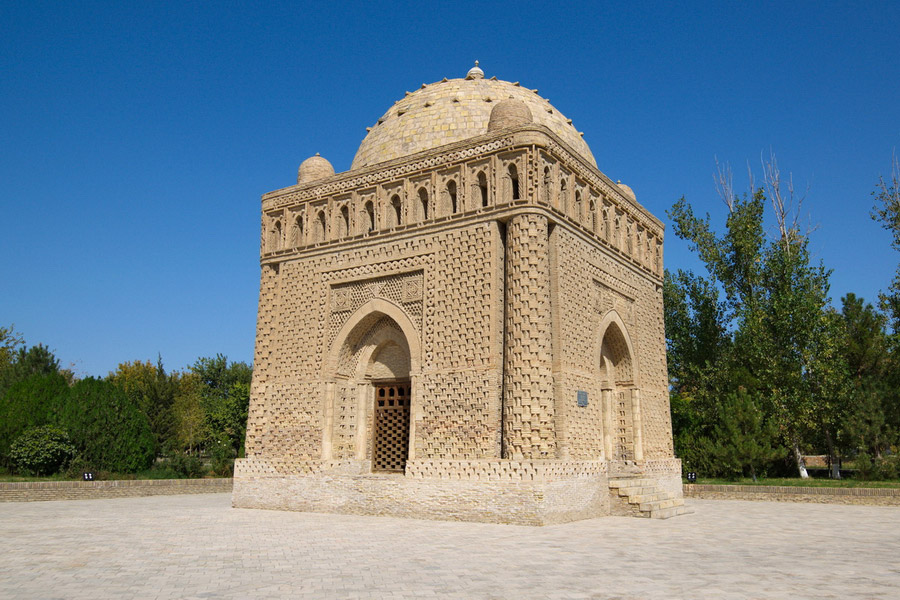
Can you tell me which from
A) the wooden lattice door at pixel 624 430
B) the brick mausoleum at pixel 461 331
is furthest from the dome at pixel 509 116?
the wooden lattice door at pixel 624 430

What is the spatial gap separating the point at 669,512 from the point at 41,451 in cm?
1476

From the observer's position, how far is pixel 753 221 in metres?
21.3

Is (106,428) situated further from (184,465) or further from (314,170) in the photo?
(314,170)

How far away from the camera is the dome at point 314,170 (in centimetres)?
1526

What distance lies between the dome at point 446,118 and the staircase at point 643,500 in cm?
655

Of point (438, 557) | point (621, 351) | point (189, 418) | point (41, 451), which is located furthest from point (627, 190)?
point (189, 418)

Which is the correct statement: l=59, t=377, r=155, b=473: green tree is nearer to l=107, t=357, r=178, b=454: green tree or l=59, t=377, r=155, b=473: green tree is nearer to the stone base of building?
l=107, t=357, r=178, b=454: green tree

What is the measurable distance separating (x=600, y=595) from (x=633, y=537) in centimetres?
384

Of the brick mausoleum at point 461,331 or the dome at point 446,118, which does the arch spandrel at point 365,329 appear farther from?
the dome at point 446,118

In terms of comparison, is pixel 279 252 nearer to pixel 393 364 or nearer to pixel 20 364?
pixel 393 364

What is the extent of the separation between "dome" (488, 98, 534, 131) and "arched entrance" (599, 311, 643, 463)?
462 cm

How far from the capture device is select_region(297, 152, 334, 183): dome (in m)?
15.3

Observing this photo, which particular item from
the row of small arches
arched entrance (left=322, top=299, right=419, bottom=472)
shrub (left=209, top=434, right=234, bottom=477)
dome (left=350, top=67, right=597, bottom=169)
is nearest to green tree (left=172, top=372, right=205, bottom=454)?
shrub (left=209, top=434, right=234, bottom=477)

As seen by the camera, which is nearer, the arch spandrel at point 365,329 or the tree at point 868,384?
the arch spandrel at point 365,329
